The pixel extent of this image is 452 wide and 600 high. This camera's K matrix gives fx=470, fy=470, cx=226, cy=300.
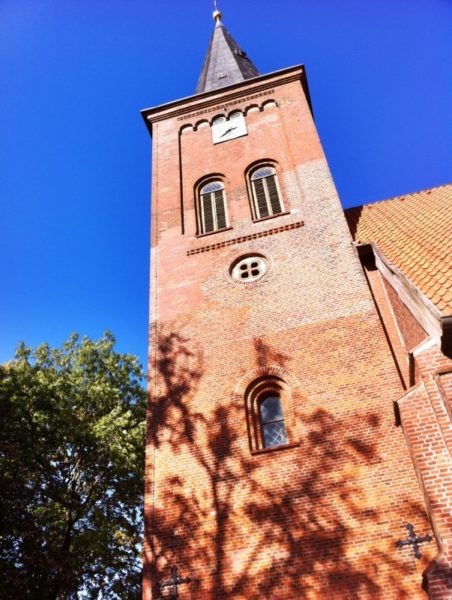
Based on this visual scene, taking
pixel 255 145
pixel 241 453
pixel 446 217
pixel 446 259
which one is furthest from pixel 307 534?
pixel 255 145

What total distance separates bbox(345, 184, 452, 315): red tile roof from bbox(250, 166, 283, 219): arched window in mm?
2182

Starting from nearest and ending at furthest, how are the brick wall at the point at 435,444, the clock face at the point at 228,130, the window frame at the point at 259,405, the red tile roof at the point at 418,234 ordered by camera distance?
the brick wall at the point at 435,444
the red tile roof at the point at 418,234
the window frame at the point at 259,405
the clock face at the point at 228,130

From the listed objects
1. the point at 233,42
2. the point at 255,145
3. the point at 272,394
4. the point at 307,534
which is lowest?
the point at 307,534

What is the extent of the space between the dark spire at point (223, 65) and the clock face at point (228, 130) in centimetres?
319

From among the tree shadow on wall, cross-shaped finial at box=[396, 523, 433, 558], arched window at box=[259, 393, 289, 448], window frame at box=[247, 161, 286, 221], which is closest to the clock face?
window frame at box=[247, 161, 286, 221]

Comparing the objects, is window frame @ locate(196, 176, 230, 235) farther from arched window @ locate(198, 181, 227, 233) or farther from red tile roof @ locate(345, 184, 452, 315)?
red tile roof @ locate(345, 184, 452, 315)

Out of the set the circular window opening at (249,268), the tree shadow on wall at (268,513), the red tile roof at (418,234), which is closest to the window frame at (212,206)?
the circular window opening at (249,268)

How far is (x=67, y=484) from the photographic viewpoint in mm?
15289

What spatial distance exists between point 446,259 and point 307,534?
4.88 m

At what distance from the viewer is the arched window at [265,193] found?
12203 millimetres

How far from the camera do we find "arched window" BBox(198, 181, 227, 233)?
1254 centimetres

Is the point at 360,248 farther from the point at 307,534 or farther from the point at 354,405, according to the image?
the point at 307,534

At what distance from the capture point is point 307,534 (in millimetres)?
7039

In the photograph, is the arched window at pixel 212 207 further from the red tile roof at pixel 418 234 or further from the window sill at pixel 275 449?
the window sill at pixel 275 449
